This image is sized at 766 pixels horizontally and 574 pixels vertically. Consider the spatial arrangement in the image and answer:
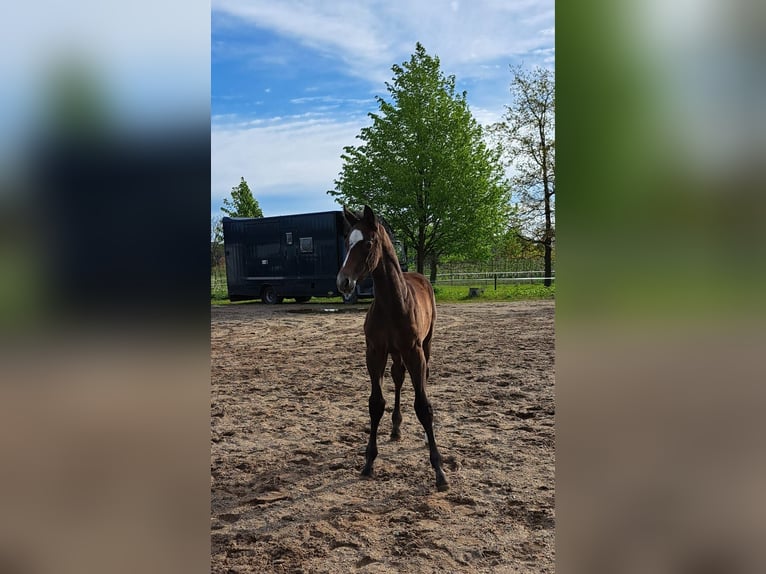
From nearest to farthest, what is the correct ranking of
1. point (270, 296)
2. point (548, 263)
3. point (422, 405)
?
point (422, 405), point (270, 296), point (548, 263)

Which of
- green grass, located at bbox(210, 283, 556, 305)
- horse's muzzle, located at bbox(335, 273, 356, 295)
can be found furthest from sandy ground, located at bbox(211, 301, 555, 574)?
green grass, located at bbox(210, 283, 556, 305)

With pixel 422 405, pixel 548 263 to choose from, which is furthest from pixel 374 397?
pixel 548 263

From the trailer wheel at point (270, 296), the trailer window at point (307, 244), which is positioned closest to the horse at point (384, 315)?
the trailer window at point (307, 244)

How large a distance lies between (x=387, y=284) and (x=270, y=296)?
16.9m

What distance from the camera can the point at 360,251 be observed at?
144 inches

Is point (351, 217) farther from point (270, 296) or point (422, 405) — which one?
point (270, 296)

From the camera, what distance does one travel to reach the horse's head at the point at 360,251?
11.7 feet

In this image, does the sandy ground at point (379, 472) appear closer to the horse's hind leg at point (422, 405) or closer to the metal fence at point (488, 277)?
the horse's hind leg at point (422, 405)

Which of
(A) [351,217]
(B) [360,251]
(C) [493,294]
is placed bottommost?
(C) [493,294]

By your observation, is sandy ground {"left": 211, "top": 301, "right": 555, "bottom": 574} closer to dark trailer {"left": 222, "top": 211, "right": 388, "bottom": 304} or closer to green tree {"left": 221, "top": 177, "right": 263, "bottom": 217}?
dark trailer {"left": 222, "top": 211, "right": 388, "bottom": 304}

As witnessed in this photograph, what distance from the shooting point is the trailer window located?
59.0ft
